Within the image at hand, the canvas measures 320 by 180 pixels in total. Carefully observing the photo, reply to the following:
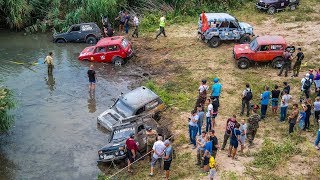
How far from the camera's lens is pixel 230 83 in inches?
848

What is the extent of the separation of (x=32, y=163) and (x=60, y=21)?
1625cm

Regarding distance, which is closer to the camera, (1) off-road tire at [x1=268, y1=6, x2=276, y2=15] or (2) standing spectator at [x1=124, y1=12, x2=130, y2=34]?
(2) standing spectator at [x1=124, y1=12, x2=130, y2=34]

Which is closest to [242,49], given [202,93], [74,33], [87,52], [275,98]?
[275,98]

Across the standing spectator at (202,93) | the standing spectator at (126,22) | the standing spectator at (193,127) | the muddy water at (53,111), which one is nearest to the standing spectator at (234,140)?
the standing spectator at (193,127)

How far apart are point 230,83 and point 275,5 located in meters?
12.4

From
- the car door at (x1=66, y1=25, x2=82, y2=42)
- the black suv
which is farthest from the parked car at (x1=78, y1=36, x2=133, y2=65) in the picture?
the car door at (x1=66, y1=25, x2=82, y2=42)

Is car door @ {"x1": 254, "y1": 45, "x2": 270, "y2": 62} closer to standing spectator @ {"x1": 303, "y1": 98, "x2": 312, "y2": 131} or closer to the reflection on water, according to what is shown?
standing spectator @ {"x1": 303, "y1": 98, "x2": 312, "y2": 131}

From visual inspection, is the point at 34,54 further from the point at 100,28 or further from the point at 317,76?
the point at 317,76

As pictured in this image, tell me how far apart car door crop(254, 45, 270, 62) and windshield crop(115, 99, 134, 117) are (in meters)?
8.19

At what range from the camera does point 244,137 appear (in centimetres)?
1516

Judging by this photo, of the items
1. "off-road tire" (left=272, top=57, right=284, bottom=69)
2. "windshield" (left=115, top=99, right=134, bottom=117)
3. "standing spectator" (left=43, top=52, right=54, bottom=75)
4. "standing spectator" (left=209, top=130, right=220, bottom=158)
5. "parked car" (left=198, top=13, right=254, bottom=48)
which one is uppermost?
"parked car" (left=198, top=13, right=254, bottom=48)

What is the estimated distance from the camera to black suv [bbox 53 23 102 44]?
92.2 ft

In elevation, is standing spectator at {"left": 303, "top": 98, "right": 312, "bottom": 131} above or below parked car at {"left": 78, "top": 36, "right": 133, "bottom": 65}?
below

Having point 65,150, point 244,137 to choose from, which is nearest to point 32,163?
point 65,150
